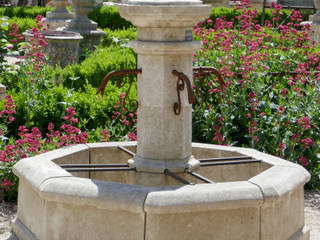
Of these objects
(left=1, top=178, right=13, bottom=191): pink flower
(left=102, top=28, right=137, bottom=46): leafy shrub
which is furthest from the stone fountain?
(left=102, top=28, right=137, bottom=46): leafy shrub

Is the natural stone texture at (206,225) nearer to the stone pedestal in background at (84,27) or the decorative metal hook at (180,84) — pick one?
the decorative metal hook at (180,84)

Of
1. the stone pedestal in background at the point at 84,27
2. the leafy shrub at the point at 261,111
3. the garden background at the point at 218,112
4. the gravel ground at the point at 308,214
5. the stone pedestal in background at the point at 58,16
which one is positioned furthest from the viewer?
the stone pedestal in background at the point at 58,16

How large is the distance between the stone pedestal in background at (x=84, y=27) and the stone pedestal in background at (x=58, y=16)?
10.7 ft

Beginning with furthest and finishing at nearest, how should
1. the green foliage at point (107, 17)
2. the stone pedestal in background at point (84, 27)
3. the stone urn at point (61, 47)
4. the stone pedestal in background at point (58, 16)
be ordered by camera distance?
1. the green foliage at point (107, 17)
2. the stone pedestal in background at point (58, 16)
3. the stone pedestal in background at point (84, 27)
4. the stone urn at point (61, 47)

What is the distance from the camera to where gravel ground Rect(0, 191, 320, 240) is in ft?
14.7

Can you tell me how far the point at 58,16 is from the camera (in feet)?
50.1

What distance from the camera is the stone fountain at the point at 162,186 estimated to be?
3.12 meters

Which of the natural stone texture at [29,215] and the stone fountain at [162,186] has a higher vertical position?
the stone fountain at [162,186]

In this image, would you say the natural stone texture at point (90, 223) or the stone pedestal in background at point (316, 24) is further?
the stone pedestal in background at point (316, 24)

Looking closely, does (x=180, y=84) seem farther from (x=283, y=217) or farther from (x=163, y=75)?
(x=283, y=217)

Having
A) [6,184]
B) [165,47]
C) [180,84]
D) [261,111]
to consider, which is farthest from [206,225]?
[261,111]

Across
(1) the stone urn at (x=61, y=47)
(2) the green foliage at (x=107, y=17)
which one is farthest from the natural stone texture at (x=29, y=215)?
(2) the green foliage at (x=107, y=17)

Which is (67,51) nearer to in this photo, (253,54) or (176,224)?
(253,54)

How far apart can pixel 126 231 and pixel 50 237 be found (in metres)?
0.49
